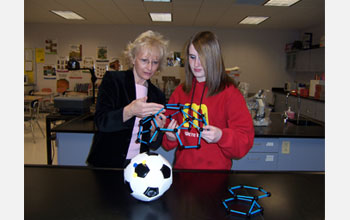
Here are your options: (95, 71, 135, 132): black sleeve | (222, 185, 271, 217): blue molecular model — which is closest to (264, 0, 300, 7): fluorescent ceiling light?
(95, 71, 135, 132): black sleeve

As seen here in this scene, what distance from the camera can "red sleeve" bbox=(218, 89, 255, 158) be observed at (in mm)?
1214

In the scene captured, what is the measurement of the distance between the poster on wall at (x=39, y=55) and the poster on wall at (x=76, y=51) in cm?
85

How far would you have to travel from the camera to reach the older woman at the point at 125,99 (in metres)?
1.41

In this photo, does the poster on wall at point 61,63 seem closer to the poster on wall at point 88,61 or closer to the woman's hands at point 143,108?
the poster on wall at point 88,61

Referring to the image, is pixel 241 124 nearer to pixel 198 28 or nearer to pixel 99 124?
pixel 99 124

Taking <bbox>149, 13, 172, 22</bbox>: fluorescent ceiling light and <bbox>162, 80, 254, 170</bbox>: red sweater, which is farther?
<bbox>149, 13, 172, 22</bbox>: fluorescent ceiling light

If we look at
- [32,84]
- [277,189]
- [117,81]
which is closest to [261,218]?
[277,189]

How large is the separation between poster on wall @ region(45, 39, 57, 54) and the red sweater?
727cm

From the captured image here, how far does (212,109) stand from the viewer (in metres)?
1.35

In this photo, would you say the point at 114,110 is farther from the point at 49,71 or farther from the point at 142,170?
the point at 49,71

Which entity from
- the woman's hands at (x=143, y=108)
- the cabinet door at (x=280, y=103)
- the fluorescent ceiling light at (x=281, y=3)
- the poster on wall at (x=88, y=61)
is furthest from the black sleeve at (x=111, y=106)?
the poster on wall at (x=88, y=61)

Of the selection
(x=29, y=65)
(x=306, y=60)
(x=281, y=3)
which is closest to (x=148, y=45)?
(x=281, y=3)

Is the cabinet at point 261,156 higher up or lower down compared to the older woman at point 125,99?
lower down

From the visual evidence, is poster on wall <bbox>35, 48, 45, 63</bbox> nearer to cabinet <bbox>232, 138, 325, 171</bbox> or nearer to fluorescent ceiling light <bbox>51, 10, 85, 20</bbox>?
fluorescent ceiling light <bbox>51, 10, 85, 20</bbox>
